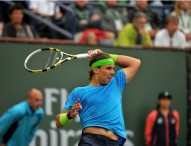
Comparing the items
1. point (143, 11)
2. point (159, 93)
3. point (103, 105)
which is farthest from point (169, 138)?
point (103, 105)

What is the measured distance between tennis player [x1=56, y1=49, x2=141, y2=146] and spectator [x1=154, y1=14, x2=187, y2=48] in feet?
17.9

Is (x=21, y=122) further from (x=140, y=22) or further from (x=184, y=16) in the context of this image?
(x=184, y=16)

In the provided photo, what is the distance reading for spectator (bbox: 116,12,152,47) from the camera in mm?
13234

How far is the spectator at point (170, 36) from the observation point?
13.7 m

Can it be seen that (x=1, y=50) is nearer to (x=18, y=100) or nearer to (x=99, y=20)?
(x=18, y=100)

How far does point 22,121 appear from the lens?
37.4ft

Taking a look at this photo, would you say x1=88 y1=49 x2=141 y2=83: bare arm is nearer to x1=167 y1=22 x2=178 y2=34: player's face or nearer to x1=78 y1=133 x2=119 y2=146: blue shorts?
x1=78 y1=133 x2=119 y2=146: blue shorts

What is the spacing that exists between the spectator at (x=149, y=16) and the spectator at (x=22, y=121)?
3614mm

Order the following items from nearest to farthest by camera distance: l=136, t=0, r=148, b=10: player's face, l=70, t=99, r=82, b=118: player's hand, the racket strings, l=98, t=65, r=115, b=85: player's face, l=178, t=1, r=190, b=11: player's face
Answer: l=70, t=99, r=82, b=118: player's hand, l=98, t=65, r=115, b=85: player's face, the racket strings, l=178, t=1, r=190, b=11: player's face, l=136, t=0, r=148, b=10: player's face

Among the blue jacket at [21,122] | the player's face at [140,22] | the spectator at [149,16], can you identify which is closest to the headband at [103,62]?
the blue jacket at [21,122]

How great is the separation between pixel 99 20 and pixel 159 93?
69.4 inches

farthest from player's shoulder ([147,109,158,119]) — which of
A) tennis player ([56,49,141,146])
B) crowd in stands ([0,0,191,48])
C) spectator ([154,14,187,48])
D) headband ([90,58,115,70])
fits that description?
headband ([90,58,115,70])

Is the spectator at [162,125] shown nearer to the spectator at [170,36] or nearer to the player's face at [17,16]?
the spectator at [170,36]

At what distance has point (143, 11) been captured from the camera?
14852mm
